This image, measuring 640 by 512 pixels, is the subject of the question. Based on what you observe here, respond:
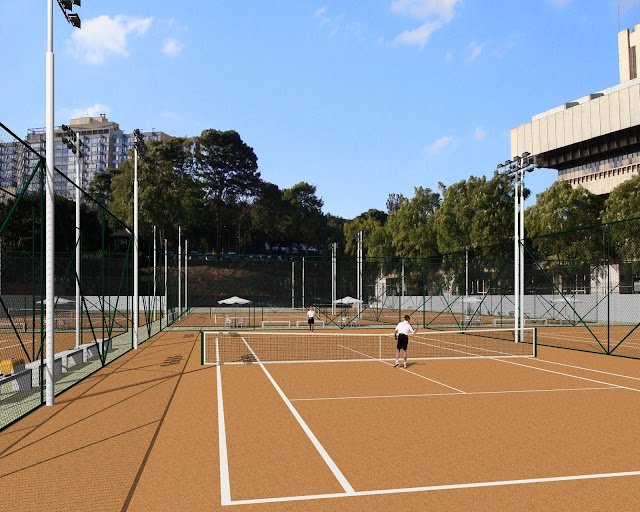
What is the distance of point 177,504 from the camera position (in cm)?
589

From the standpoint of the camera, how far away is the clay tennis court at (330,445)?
613 centimetres

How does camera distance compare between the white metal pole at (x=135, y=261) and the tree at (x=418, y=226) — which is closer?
the white metal pole at (x=135, y=261)

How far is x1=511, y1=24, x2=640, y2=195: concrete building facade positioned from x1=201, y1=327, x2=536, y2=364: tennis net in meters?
30.4

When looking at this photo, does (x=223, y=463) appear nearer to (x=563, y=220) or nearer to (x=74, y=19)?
(x=74, y=19)

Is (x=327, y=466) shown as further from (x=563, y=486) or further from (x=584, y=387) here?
(x=584, y=387)

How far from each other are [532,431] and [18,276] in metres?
47.0

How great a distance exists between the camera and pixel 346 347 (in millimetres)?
22906

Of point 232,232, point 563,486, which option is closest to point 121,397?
point 563,486

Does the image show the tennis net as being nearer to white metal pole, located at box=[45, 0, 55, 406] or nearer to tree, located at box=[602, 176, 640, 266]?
white metal pole, located at box=[45, 0, 55, 406]

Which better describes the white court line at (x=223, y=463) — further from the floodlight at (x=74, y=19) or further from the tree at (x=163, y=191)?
the tree at (x=163, y=191)

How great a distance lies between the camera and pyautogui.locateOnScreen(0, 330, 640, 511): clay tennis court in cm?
613

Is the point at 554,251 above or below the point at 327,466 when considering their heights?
above

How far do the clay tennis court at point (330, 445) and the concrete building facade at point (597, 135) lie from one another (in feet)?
140

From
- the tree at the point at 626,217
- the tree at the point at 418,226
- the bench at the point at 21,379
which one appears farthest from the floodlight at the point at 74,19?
the tree at the point at 418,226
